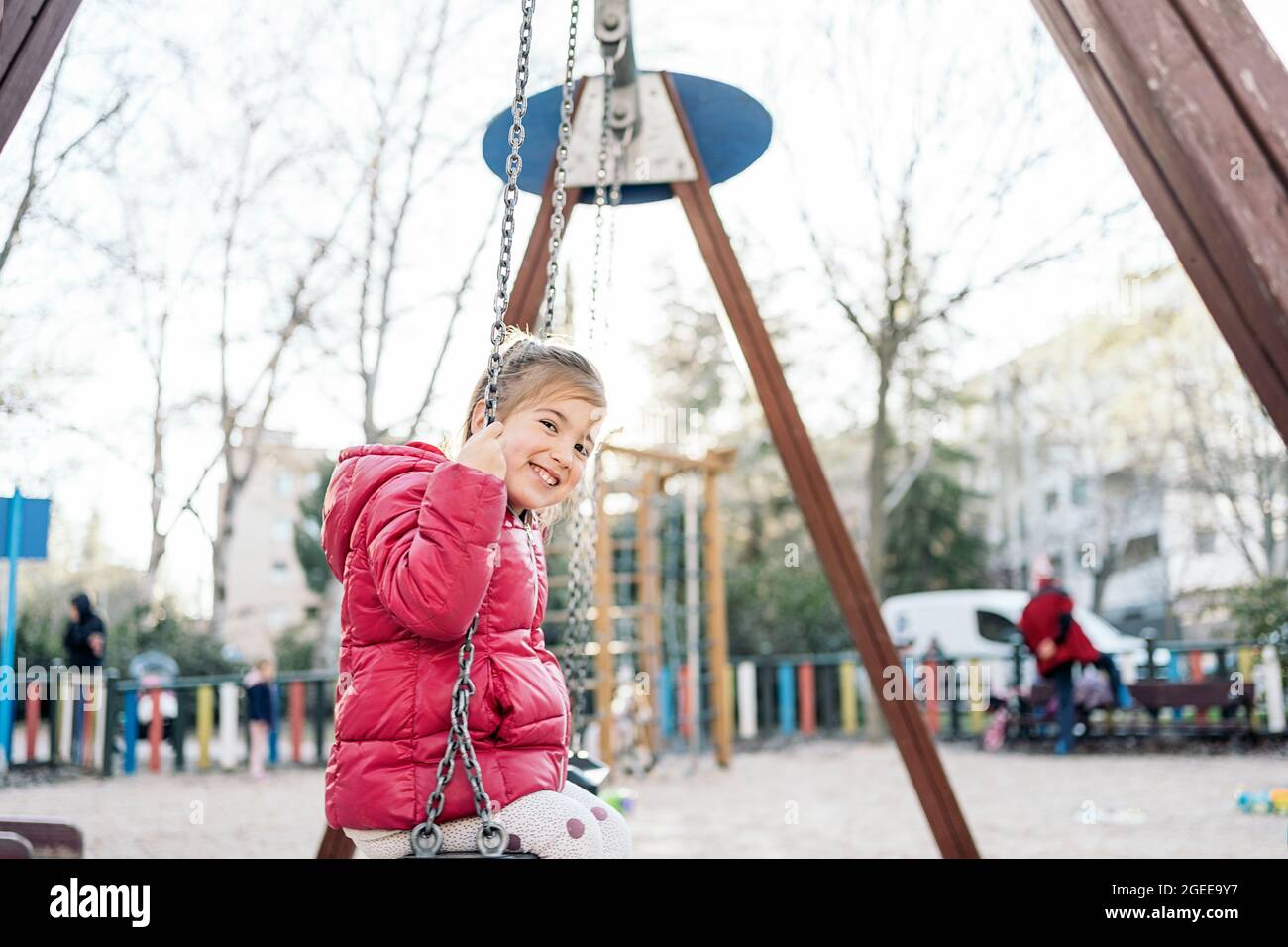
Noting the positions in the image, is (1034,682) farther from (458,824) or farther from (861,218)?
(458,824)

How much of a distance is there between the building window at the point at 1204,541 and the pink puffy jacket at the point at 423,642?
10.6m

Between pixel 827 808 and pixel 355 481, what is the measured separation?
5.04m

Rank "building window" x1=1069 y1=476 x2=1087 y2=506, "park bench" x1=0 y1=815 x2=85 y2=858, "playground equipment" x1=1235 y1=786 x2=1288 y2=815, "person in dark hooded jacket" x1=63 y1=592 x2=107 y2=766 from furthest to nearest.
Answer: "building window" x1=1069 y1=476 x2=1087 y2=506 < "person in dark hooded jacket" x1=63 y1=592 x2=107 y2=766 < "playground equipment" x1=1235 y1=786 x2=1288 y2=815 < "park bench" x1=0 y1=815 x2=85 y2=858

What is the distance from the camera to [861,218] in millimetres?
10562

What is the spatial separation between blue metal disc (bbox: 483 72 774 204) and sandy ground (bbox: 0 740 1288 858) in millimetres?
2394

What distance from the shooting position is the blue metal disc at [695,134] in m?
2.97

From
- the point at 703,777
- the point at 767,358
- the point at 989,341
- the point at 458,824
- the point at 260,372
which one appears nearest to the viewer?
the point at 458,824

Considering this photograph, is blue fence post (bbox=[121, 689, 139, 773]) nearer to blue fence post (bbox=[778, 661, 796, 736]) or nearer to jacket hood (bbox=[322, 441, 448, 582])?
blue fence post (bbox=[778, 661, 796, 736])

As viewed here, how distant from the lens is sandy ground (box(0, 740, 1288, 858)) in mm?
4699

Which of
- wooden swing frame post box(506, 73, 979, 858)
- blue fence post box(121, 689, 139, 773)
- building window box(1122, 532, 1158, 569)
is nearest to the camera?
wooden swing frame post box(506, 73, 979, 858)

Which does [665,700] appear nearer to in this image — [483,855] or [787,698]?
[787,698]

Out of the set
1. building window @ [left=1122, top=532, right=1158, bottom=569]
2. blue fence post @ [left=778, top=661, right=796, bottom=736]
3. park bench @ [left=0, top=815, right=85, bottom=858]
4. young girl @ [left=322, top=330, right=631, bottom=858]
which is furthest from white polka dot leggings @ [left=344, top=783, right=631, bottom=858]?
building window @ [left=1122, top=532, right=1158, bottom=569]

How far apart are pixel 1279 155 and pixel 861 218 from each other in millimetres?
9448

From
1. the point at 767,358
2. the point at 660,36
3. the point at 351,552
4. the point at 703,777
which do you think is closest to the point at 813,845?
the point at 767,358
